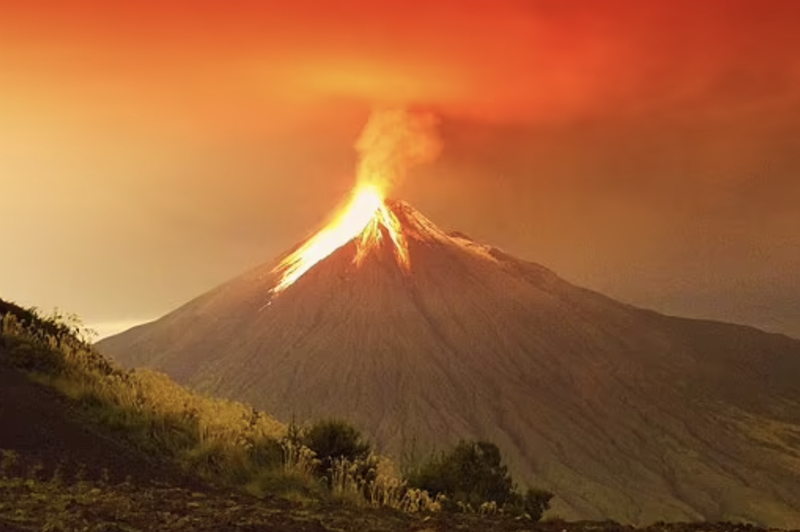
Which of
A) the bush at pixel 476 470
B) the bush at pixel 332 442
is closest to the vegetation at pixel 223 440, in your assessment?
the bush at pixel 332 442

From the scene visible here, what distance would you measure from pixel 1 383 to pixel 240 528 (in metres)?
9.18

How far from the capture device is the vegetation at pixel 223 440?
50.6ft

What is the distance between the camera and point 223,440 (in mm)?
17031

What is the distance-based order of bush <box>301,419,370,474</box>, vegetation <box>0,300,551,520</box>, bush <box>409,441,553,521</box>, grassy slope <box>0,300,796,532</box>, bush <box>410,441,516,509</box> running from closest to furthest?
grassy slope <box>0,300,796,532</box>
vegetation <box>0,300,551,520</box>
bush <box>301,419,370,474</box>
bush <box>409,441,553,521</box>
bush <box>410,441,516,509</box>

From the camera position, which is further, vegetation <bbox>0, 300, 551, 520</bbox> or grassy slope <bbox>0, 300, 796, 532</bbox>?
vegetation <bbox>0, 300, 551, 520</bbox>

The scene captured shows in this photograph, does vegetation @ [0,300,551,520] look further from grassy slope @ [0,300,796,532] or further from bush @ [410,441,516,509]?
bush @ [410,441,516,509]

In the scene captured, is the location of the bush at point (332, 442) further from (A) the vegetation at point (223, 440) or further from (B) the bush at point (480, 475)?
(B) the bush at point (480, 475)

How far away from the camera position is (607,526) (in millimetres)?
11328

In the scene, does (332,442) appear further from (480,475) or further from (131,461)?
(480,475)

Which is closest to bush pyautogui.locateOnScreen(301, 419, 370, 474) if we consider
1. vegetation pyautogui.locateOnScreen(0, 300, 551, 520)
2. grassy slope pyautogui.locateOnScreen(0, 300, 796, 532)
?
vegetation pyautogui.locateOnScreen(0, 300, 551, 520)

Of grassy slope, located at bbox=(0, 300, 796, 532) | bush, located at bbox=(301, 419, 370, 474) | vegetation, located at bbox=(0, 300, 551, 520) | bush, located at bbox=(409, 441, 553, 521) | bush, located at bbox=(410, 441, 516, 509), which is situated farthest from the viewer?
bush, located at bbox=(410, 441, 516, 509)

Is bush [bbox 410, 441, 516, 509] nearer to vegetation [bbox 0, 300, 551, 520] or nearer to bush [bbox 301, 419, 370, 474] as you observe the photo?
vegetation [bbox 0, 300, 551, 520]

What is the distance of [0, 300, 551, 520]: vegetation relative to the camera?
1544cm

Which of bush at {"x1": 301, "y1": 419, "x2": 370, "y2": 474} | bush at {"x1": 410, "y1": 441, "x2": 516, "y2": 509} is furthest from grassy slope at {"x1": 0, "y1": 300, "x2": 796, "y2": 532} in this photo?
bush at {"x1": 410, "y1": 441, "x2": 516, "y2": 509}
